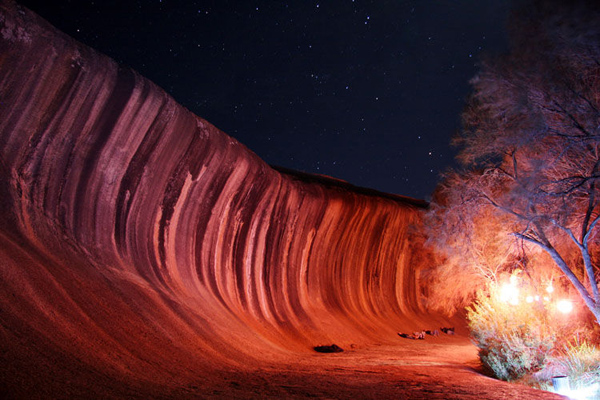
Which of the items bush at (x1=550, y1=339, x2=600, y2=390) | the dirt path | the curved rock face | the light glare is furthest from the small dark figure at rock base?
→ the light glare

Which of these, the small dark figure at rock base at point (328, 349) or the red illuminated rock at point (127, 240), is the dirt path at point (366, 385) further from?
the small dark figure at rock base at point (328, 349)

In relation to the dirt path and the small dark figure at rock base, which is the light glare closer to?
the small dark figure at rock base

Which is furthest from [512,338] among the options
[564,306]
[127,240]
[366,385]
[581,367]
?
[127,240]

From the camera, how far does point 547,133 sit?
36.9ft

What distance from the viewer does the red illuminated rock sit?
5.24 metres

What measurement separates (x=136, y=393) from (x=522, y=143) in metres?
11.6

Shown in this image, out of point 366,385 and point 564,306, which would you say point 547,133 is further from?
point 366,385

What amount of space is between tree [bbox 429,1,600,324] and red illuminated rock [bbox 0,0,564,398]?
21.9 feet

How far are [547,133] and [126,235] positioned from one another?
11167mm

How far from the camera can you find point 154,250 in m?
9.83

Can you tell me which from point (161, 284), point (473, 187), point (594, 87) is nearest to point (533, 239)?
point (473, 187)

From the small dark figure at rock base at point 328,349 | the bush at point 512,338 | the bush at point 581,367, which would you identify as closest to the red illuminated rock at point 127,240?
the small dark figure at rock base at point 328,349

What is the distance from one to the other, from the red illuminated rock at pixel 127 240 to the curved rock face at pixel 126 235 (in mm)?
31

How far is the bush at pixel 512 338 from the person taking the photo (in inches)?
314
